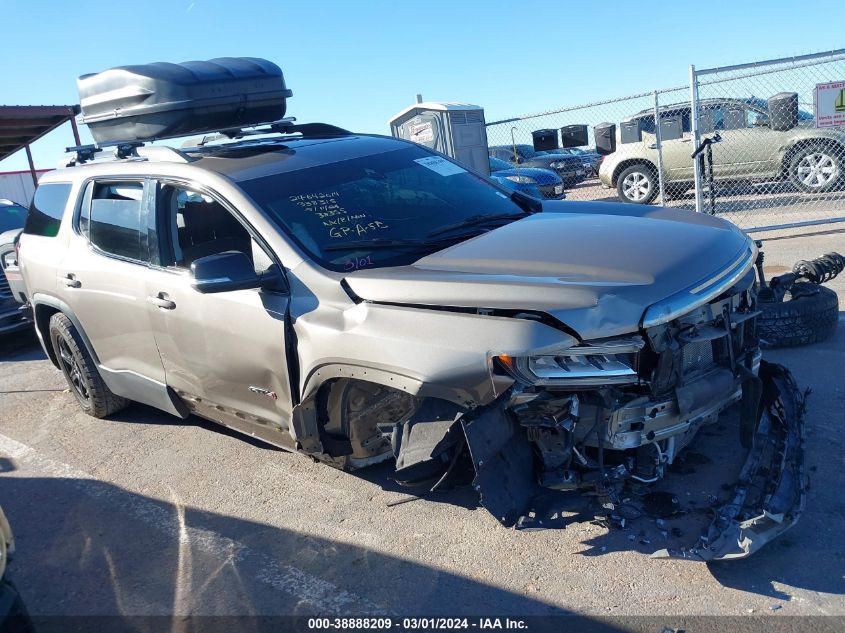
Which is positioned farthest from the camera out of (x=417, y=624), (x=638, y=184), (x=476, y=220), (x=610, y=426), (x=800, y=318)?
(x=638, y=184)

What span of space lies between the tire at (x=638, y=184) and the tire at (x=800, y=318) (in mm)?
8051

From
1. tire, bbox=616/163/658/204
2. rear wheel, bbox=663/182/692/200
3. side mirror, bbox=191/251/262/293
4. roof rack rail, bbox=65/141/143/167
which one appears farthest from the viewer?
tire, bbox=616/163/658/204

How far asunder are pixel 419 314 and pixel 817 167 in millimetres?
10130

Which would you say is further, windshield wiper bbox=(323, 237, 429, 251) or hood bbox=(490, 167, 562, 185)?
hood bbox=(490, 167, 562, 185)

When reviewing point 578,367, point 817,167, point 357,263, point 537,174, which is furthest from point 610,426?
point 537,174

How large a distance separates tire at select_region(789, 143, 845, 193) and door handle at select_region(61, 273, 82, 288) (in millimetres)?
10297

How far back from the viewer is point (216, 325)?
3807mm

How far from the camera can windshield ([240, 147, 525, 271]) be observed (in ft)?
11.9

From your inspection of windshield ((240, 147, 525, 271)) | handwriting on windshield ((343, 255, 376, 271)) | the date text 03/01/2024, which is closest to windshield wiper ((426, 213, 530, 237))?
windshield ((240, 147, 525, 271))

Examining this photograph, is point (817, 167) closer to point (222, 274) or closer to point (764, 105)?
point (764, 105)

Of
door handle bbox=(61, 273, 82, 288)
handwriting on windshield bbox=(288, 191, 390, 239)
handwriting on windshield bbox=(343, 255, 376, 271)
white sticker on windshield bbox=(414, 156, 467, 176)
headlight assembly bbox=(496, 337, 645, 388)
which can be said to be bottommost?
headlight assembly bbox=(496, 337, 645, 388)

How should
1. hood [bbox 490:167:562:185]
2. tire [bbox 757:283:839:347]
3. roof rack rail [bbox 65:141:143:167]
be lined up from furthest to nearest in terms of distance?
hood [bbox 490:167:562:185] < tire [bbox 757:283:839:347] < roof rack rail [bbox 65:141:143:167]

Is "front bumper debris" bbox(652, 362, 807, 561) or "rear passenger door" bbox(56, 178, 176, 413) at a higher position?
"rear passenger door" bbox(56, 178, 176, 413)

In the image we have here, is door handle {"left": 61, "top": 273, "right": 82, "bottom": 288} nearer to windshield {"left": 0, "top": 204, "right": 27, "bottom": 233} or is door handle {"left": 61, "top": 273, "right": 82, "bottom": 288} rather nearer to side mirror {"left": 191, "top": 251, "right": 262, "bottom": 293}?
side mirror {"left": 191, "top": 251, "right": 262, "bottom": 293}
